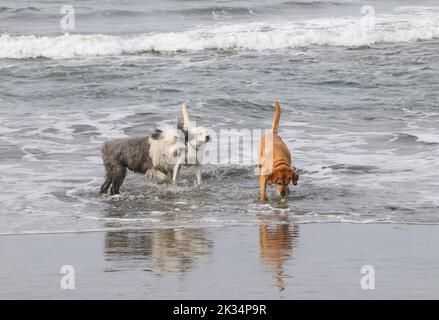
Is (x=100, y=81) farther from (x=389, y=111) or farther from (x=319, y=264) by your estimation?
(x=319, y=264)

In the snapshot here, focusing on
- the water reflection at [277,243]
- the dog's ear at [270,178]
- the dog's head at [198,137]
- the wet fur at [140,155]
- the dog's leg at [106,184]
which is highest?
the dog's head at [198,137]

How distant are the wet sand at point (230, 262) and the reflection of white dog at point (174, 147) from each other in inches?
71.0

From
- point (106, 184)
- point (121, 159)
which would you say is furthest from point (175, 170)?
point (106, 184)

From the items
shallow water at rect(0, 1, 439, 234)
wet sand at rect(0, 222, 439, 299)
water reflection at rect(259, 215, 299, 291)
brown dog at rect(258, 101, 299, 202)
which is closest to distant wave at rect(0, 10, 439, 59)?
shallow water at rect(0, 1, 439, 234)

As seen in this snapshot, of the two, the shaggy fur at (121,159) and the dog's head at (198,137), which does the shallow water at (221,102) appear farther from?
the dog's head at (198,137)

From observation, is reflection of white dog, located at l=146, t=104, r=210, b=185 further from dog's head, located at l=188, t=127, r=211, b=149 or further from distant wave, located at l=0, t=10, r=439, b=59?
distant wave, located at l=0, t=10, r=439, b=59

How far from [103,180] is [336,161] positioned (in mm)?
2967

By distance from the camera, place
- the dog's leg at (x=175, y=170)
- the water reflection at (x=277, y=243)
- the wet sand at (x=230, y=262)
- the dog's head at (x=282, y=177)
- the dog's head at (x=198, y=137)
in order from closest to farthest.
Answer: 1. the wet sand at (x=230, y=262)
2. the water reflection at (x=277, y=243)
3. the dog's head at (x=282, y=177)
4. the dog's head at (x=198, y=137)
5. the dog's leg at (x=175, y=170)

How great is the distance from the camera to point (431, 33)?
24188 millimetres

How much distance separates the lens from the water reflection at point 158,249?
7.32 meters

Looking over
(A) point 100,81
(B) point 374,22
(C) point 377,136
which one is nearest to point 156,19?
(B) point 374,22

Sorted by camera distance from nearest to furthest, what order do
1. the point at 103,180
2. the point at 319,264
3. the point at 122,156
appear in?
the point at 319,264 → the point at 122,156 → the point at 103,180

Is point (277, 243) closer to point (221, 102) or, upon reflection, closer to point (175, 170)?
point (175, 170)

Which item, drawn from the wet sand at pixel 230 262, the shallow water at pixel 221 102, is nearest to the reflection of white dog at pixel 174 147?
the shallow water at pixel 221 102
